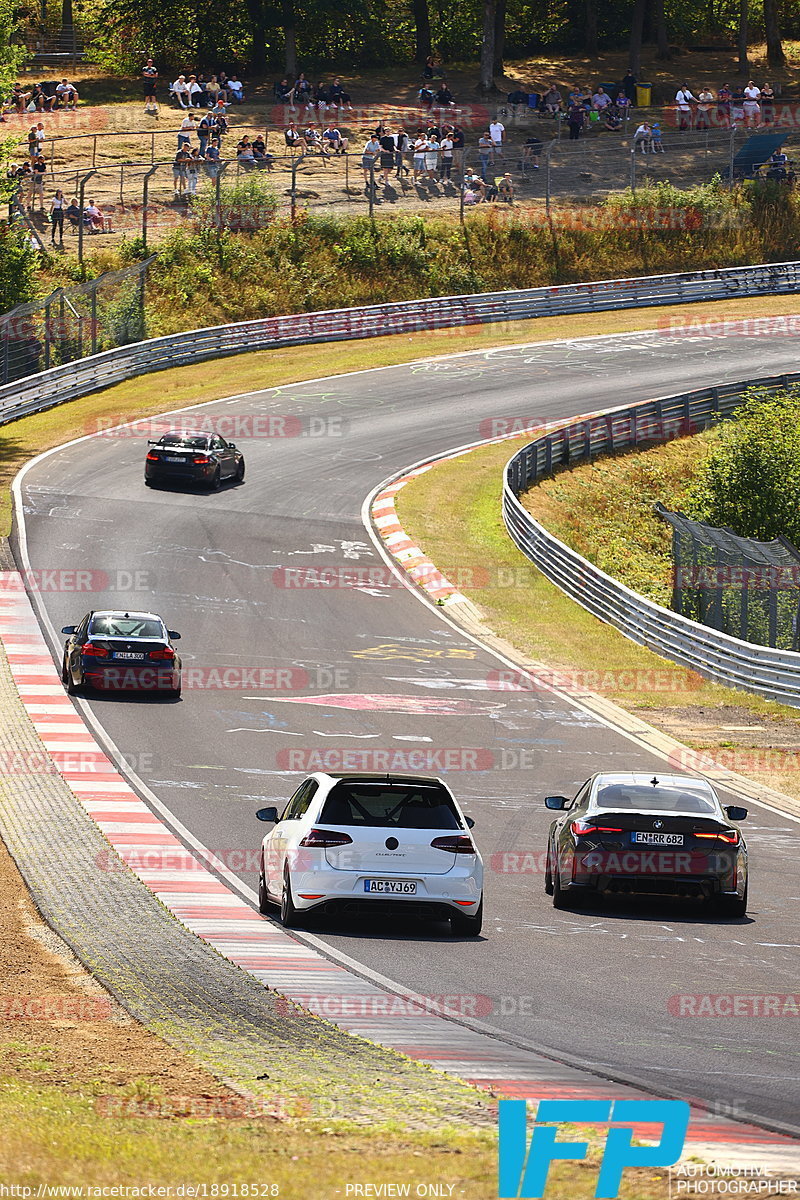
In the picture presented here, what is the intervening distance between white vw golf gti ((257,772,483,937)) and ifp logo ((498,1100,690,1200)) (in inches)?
222

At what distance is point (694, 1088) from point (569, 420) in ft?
143

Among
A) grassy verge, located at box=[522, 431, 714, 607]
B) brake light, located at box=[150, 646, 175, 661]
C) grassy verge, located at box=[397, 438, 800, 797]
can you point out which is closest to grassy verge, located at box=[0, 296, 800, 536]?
grassy verge, located at box=[397, 438, 800, 797]

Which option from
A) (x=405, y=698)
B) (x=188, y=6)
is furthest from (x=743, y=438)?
(x=188, y=6)

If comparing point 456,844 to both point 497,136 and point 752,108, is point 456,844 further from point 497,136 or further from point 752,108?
point 752,108

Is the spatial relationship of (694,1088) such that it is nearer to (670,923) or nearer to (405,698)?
(670,923)

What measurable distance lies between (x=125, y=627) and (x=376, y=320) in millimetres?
37791

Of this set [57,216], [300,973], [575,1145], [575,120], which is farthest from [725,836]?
[575,120]

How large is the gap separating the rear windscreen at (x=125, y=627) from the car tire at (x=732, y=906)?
13.3 m

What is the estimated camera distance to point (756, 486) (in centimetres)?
4294

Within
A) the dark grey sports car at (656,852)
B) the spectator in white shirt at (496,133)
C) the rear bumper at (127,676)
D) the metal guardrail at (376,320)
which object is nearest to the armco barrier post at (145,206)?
the metal guardrail at (376,320)

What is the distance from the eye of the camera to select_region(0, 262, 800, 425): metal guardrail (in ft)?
169

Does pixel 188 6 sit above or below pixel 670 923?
above

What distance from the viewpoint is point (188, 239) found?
61562 millimetres

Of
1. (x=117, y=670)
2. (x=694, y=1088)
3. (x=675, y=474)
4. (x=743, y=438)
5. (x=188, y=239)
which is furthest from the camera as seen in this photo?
(x=188, y=239)
